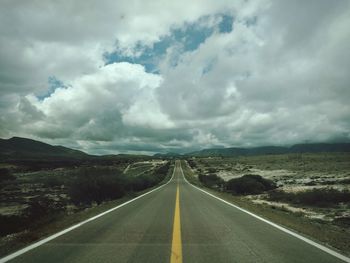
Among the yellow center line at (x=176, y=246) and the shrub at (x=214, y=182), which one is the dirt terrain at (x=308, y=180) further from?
the yellow center line at (x=176, y=246)

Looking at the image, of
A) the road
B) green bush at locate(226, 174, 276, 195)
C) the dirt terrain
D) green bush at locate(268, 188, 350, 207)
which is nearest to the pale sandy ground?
the dirt terrain

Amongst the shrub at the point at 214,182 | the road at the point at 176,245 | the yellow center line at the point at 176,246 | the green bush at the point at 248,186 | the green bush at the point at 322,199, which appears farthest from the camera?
the shrub at the point at 214,182

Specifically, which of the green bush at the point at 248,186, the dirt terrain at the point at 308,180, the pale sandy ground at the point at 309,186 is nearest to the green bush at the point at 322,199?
the dirt terrain at the point at 308,180

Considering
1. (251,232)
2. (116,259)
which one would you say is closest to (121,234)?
(116,259)

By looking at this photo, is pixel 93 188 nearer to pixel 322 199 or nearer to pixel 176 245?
pixel 322 199

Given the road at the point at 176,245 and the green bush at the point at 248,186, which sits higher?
the road at the point at 176,245

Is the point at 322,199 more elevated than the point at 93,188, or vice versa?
the point at 93,188

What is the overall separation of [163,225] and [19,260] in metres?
5.29

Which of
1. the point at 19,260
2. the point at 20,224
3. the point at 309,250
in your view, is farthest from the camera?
the point at 20,224

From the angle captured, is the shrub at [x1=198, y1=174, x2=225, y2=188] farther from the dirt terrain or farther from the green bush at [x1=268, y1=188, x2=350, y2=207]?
the green bush at [x1=268, y1=188, x2=350, y2=207]

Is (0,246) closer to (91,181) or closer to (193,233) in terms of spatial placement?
(193,233)

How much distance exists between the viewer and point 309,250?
7.05 metres

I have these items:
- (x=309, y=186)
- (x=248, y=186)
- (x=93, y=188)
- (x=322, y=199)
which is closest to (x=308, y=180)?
(x=309, y=186)

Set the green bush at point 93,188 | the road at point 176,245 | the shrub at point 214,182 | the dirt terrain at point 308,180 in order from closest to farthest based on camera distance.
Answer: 1. the road at point 176,245
2. the dirt terrain at point 308,180
3. the green bush at point 93,188
4. the shrub at point 214,182
